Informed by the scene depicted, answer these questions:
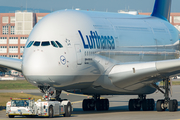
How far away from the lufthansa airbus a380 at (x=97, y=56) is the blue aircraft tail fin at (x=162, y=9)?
412 centimetres

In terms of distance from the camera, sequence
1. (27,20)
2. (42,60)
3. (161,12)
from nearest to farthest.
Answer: (42,60) → (161,12) → (27,20)

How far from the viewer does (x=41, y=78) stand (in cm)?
2539

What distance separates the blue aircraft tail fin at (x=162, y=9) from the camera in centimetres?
4053

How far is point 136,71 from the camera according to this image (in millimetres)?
29188

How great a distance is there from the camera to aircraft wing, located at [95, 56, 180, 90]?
28.6 metres

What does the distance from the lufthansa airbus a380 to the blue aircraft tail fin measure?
4.12 metres

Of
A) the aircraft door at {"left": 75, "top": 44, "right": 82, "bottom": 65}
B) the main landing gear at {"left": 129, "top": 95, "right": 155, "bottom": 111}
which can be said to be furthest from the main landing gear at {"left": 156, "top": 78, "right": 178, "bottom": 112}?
the aircraft door at {"left": 75, "top": 44, "right": 82, "bottom": 65}

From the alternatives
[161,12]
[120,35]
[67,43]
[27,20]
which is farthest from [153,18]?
[27,20]

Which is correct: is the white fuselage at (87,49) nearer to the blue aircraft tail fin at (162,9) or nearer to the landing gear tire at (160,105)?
the landing gear tire at (160,105)

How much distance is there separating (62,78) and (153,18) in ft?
49.3

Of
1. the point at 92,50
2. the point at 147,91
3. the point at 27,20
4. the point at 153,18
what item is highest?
the point at 27,20

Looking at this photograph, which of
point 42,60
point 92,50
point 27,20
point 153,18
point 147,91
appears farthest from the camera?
point 27,20

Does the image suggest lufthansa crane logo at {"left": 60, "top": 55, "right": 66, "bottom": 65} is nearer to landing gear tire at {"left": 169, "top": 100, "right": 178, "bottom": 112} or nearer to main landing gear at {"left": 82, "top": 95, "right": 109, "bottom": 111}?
main landing gear at {"left": 82, "top": 95, "right": 109, "bottom": 111}

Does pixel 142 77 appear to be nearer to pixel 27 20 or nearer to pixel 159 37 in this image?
pixel 159 37
